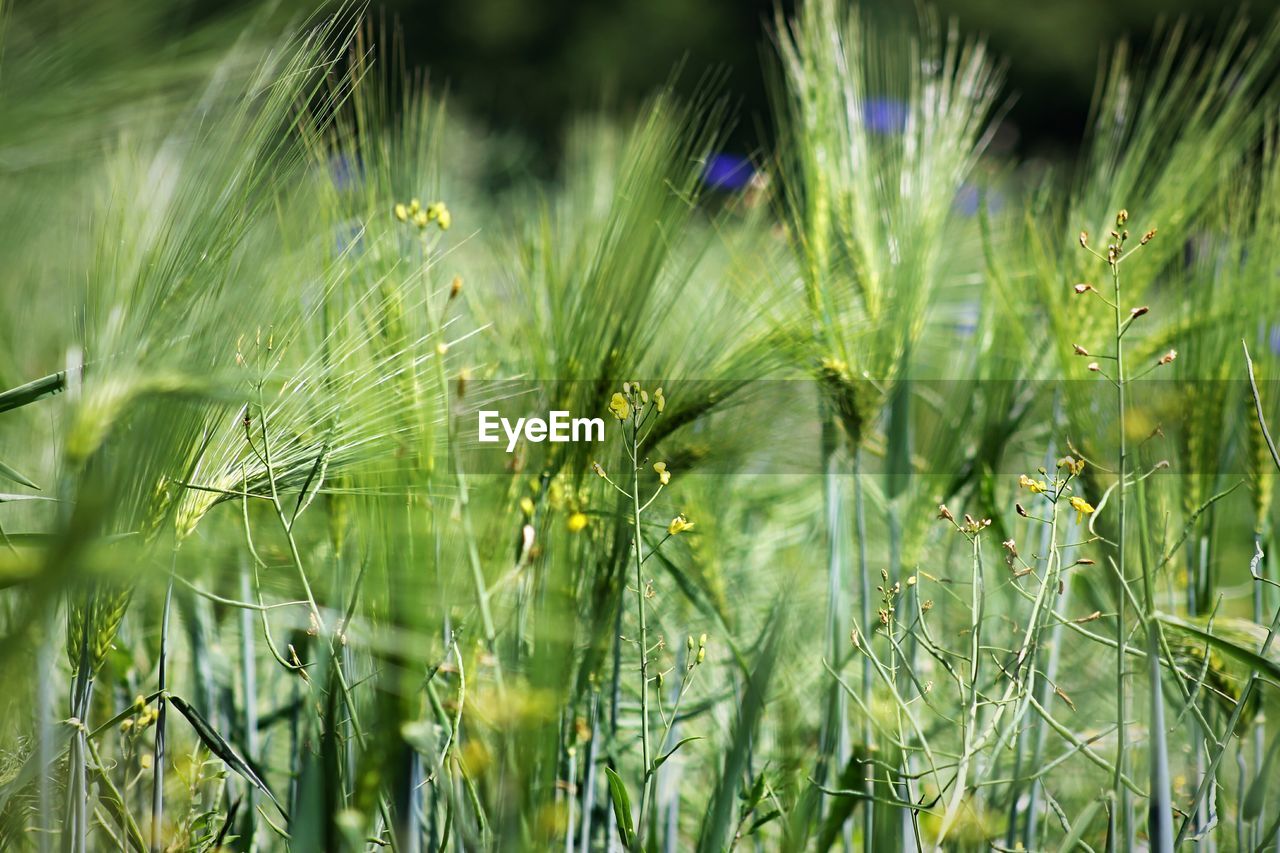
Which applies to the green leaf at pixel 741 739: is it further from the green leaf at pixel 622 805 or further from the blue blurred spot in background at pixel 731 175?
the blue blurred spot in background at pixel 731 175

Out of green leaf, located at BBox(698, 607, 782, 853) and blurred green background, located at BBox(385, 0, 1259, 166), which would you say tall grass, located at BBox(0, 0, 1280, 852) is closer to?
green leaf, located at BBox(698, 607, 782, 853)

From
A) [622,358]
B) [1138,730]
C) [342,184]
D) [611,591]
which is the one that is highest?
[342,184]

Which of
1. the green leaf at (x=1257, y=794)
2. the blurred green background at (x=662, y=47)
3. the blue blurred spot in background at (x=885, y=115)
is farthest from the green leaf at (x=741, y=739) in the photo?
the blurred green background at (x=662, y=47)

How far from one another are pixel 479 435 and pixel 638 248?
123mm

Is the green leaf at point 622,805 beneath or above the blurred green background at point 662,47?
beneath

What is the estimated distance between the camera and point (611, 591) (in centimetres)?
46

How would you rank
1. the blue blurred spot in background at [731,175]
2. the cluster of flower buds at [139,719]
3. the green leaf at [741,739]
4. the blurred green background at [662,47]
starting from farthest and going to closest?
the blurred green background at [662,47]
the blue blurred spot in background at [731,175]
the cluster of flower buds at [139,719]
the green leaf at [741,739]

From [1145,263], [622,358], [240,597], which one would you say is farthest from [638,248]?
[1145,263]

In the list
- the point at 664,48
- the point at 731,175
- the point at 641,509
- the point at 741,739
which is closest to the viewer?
the point at 741,739

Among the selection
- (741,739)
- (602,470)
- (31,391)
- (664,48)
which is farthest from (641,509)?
(664,48)

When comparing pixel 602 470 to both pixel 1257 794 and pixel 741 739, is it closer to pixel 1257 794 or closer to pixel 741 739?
pixel 741 739

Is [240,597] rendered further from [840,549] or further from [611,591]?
[840,549]

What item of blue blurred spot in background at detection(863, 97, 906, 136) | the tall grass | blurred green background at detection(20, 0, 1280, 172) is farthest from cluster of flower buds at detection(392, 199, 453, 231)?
blurred green background at detection(20, 0, 1280, 172)

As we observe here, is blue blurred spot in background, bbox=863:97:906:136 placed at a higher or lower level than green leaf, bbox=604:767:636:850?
higher
